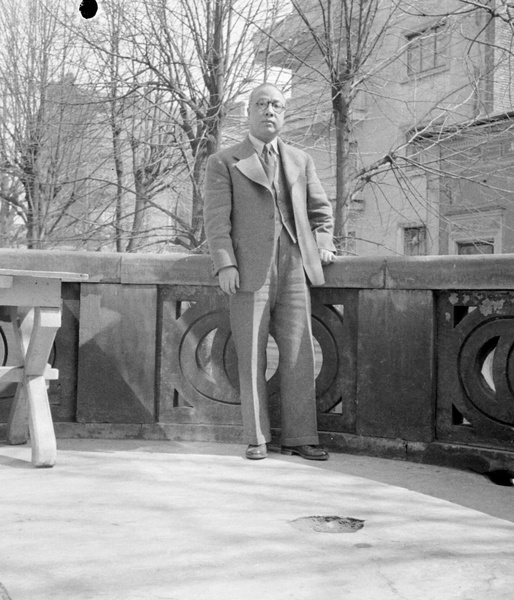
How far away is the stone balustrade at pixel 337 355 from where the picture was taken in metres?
4.53

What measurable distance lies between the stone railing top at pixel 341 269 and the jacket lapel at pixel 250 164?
0.63m

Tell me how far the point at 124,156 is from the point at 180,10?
332cm

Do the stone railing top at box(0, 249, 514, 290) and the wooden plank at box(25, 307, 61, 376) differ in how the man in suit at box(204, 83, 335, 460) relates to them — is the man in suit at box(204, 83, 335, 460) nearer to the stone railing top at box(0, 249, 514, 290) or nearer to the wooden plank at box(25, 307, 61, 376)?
the stone railing top at box(0, 249, 514, 290)

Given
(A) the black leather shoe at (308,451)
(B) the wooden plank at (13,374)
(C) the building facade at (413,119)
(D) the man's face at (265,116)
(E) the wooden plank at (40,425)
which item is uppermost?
(C) the building facade at (413,119)

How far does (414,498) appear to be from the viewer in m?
3.78

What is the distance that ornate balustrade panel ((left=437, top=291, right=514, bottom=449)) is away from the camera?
442cm

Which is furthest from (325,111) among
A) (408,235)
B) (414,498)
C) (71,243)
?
(414,498)

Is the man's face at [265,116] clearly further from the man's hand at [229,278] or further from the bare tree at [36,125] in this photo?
the bare tree at [36,125]

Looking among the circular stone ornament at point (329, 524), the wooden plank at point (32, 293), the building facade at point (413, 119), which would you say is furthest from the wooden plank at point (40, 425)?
the building facade at point (413, 119)

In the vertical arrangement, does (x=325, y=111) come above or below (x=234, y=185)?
above

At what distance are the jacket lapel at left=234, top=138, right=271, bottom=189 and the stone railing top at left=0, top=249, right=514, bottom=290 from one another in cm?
63

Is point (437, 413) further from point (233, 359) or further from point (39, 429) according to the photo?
point (39, 429)

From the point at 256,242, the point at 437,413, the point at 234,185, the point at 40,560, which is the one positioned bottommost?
the point at 40,560

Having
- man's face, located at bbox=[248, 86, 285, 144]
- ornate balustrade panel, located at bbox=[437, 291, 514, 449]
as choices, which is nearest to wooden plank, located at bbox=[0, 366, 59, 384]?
man's face, located at bbox=[248, 86, 285, 144]
